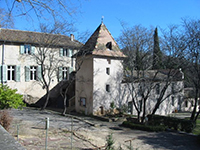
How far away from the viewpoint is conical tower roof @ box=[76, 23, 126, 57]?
858 inches

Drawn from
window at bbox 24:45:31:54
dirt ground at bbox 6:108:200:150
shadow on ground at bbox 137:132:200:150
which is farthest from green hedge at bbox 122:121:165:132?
window at bbox 24:45:31:54

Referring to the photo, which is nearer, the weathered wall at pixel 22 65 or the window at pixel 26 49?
the weathered wall at pixel 22 65

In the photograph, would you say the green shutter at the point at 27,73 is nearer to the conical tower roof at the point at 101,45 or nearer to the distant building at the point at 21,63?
the distant building at the point at 21,63

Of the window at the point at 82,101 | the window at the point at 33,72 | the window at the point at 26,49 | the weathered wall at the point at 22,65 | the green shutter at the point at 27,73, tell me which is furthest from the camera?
the window at the point at 33,72

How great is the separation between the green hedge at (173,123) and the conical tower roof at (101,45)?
794 centimetres

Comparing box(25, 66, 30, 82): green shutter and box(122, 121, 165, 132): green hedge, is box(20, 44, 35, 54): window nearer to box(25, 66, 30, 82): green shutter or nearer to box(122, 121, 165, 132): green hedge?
box(25, 66, 30, 82): green shutter

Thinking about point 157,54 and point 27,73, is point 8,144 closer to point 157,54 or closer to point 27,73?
point 157,54

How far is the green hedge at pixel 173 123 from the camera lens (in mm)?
17000

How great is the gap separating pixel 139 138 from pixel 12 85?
1773cm

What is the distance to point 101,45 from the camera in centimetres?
2259

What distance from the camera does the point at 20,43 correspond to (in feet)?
82.3

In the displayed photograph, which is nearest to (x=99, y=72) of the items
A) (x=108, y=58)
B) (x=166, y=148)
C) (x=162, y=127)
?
(x=108, y=58)

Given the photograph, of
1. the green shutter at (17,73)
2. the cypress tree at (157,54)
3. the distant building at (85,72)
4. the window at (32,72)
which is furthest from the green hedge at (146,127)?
the green shutter at (17,73)

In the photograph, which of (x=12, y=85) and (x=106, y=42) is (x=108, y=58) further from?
(x=12, y=85)
